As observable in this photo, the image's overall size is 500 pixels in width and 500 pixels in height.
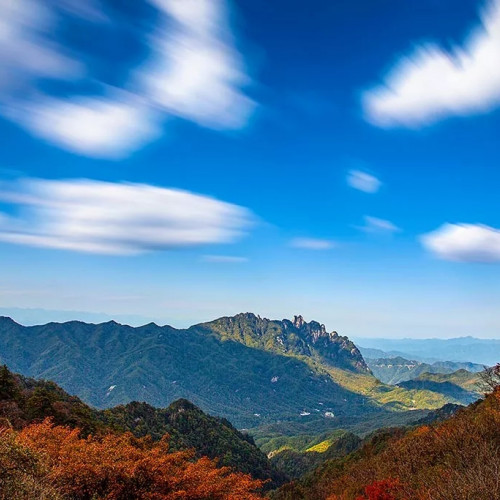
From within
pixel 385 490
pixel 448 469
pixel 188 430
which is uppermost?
pixel 448 469

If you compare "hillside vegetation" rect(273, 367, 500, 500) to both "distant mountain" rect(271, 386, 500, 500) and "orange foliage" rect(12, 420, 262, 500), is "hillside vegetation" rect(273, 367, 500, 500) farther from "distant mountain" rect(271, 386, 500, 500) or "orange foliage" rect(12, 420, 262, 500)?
"orange foliage" rect(12, 420, 262, 500)

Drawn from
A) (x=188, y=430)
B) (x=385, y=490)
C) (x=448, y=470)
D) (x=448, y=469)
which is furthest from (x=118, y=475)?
(x=188, y=430)

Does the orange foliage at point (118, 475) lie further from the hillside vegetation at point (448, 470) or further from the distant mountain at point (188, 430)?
the distant mountain at point (188, 430)

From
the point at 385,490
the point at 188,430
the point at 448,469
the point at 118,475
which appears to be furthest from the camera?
the point at 188,430

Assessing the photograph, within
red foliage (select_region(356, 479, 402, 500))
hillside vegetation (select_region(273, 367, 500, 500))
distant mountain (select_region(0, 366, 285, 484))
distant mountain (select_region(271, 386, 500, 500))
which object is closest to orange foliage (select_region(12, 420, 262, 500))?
red foliage (select_region(356, 479, 402, 500))

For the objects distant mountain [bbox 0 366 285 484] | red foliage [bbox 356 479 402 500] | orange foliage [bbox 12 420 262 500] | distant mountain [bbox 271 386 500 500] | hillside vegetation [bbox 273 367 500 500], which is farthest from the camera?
distant mountain [bbox 0 366 285 484]

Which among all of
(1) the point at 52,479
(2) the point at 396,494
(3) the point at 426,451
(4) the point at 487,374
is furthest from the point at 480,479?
(4) the point at 487,374

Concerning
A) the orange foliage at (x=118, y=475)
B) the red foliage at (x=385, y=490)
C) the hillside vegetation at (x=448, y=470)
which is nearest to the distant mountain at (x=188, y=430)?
the orange foliage at (x=118, y=475)

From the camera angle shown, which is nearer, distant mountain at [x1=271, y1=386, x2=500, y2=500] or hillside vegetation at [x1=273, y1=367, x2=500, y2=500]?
hillside vegetation at [x1=273, y1=367, x2=500, y2=500]

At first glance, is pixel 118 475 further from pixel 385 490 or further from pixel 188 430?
pixel 188 430

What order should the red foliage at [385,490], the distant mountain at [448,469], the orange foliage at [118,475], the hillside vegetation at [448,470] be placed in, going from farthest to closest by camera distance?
the red foliage at [385,490] < the orange foliage at [118,475] < the distant mountain at [448,469] < the hillside vegetation at [448,470]

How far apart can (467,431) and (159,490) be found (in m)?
30.4

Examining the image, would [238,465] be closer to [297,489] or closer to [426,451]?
[297,489]

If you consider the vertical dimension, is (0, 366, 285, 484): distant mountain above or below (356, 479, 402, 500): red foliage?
below
